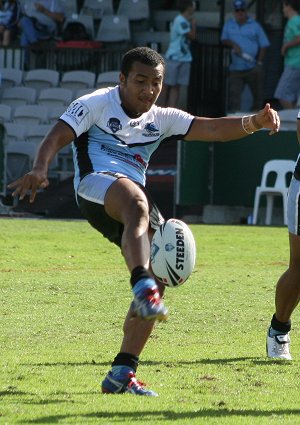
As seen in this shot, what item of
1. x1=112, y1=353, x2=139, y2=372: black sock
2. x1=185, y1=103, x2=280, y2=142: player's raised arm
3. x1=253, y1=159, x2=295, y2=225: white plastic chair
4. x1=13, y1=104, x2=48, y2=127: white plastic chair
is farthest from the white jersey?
x1=13, y1=104, x2=48, y2=127: white plastic chair

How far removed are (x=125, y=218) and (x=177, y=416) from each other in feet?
3.81

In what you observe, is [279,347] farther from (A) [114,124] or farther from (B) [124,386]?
(A) [114,124]

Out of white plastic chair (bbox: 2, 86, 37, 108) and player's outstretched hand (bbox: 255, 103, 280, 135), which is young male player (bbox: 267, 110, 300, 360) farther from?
white plastic chair (bbox: 2, 86, 37, 108)

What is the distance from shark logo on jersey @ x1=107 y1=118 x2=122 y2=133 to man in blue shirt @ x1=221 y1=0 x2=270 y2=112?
16702mm

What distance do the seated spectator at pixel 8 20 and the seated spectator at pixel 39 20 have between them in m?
0.18

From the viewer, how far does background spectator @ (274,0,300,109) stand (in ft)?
75.5

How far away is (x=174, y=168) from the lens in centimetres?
2344

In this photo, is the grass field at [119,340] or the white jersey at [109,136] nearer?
Answer: the grass field at [119,340]

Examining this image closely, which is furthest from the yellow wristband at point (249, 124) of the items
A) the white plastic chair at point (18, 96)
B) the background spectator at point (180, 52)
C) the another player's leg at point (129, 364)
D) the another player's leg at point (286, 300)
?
the white plastic chair at point (18, 96)

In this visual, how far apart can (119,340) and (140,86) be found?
2574 mm

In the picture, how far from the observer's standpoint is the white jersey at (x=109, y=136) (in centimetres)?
740

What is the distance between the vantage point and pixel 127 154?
757 cm

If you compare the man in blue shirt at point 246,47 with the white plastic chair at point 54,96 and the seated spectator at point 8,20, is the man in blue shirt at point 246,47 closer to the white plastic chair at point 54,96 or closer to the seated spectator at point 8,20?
the white plastic chair at point 54,96

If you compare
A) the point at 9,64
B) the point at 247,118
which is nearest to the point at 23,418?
the point at 247,118
